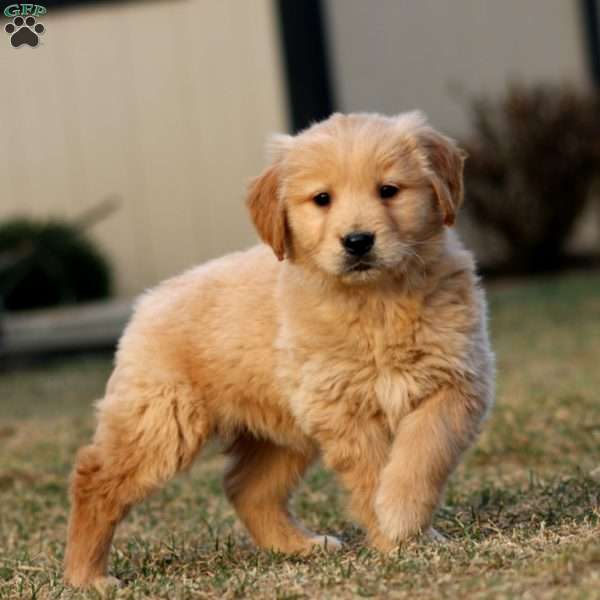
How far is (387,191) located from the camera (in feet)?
14.9

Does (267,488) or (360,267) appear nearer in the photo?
(360,267)

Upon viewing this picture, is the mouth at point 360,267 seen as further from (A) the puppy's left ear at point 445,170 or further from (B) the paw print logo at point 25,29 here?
(B) the paw print logo at point 25,29

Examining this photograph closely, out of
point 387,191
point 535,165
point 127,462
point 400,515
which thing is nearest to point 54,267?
point 535,165

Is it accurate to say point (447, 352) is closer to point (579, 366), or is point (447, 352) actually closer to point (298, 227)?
point (298, 227)

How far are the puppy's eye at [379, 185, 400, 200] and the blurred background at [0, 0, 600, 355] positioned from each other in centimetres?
988

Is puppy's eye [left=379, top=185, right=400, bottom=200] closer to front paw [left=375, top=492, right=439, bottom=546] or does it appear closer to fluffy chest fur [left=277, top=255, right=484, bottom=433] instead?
fluffy chest fur [left=277, top=255, right=484, bottom=433]

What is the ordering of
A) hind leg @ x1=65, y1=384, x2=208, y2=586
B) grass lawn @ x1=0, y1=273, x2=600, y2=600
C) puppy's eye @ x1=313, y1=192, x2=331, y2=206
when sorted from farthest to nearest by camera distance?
hind leg @ x1=65, y1=384, x2=208, y2=586, puppy's eye @ x1=313, y1=192, x2=331, y2=206, grass lawn @ x1=0, y1=273, x2=600, y2=600

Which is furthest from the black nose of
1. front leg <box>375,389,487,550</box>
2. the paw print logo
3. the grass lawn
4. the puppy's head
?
the paw print logo

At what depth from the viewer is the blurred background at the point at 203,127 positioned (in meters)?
14.9

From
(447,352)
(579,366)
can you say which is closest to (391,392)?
(447,352)

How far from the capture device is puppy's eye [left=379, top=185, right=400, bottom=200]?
14.9 ft

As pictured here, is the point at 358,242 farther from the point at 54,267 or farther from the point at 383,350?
the point at 54,267

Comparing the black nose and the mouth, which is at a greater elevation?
the black nose

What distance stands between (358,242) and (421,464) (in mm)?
674
